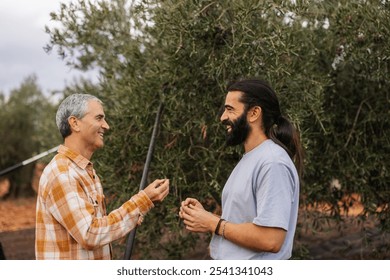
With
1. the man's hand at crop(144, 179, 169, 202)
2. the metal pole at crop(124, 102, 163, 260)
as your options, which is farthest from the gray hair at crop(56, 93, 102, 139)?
the metal pole at crop(124, 102, 163, 260)

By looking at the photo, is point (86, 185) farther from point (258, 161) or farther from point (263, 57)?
point (263, 57)

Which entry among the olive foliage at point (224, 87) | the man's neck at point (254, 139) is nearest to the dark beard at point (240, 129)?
the man's neck at point (254, 139)

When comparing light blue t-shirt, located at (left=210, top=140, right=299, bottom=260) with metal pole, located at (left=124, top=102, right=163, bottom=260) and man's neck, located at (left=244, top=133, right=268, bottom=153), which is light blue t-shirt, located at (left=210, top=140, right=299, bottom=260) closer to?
man's neck, located at (left=244, top=133, right=268, bottom=153)

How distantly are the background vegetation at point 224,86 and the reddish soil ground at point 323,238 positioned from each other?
1.50ft

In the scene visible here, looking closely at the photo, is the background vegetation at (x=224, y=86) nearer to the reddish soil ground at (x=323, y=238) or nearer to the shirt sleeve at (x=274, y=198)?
the reddish soil ground at (x=323, y=238)

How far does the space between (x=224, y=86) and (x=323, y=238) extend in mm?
7124

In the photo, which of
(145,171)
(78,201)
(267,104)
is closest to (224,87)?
(145,171)

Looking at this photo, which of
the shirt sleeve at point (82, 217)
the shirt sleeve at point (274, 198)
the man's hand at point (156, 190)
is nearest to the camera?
the shirt sleeve at point (274, 198)

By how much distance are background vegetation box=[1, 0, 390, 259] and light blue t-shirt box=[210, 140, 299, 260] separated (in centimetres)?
256

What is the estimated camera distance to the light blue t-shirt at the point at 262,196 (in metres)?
3.03

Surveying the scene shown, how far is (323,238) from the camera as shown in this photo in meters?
12.3

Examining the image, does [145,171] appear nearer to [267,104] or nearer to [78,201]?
[78,201]
